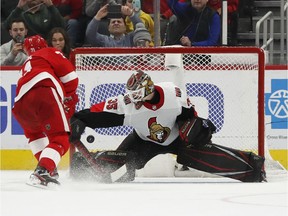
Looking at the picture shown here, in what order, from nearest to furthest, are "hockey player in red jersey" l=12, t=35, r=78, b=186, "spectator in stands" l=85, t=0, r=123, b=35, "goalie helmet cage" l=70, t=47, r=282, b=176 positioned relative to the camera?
1. "hockey player in red jersey" l=12, t=35, r=78, b=186
2. "goalie helmet cage" l=70, t=47, r=282, b=176
3. "spectator in stands" l=85, t=0, r=123, b=35

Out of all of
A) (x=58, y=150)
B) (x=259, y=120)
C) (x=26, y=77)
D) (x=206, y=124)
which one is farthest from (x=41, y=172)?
(x=259, y=120)

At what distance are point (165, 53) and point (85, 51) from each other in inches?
22.8

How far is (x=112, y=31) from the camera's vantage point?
7570mm

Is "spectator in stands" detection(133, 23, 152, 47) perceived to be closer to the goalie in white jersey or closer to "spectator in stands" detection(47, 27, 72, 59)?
"spectator in stands" detection(47, 27, 72, 59)

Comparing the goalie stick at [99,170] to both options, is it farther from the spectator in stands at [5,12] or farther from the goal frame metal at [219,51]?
the spectator in stands at [5,12]

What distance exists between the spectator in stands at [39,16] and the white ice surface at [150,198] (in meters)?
1.77

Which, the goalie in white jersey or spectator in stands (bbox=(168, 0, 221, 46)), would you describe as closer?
the goalie in white jersey

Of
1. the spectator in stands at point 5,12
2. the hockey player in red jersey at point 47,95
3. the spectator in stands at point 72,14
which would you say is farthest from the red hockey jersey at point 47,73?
the spectator in stands at point 5,12

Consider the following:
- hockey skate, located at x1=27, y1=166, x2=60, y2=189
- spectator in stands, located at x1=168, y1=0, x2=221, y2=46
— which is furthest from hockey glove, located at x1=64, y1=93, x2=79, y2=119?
spectator in stands, located at x1=168, y1=0, x2=221, y2=46

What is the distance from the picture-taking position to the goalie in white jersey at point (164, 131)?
6.07m

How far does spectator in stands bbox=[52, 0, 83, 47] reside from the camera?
305 inches

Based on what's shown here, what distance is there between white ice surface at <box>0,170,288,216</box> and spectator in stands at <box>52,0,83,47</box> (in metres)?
1.71

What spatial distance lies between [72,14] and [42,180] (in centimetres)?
270

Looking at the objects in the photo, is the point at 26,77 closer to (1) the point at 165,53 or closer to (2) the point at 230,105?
(1) the point at 165,53
